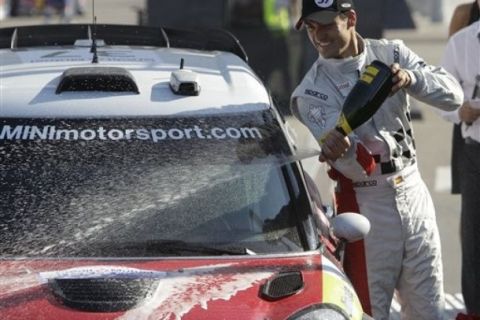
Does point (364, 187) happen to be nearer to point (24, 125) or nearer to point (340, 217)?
point (340, 217)

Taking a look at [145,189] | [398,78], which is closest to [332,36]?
[398,78]

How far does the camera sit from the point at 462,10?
6.63m

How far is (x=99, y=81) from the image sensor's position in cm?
445

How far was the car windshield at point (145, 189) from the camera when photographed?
158 inches

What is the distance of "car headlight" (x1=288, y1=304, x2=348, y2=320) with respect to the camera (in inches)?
143

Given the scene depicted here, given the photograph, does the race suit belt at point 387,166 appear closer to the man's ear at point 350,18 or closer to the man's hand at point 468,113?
the man's ear at point 350,18

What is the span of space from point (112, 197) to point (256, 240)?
51cm

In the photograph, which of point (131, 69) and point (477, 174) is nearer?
point (131, 69)

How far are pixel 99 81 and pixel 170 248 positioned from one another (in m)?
0.79

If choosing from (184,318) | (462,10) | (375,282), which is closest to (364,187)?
(375,282)

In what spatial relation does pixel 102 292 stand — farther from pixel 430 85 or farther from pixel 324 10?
pixel 430 85

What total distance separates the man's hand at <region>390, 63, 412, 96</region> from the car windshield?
0.50m

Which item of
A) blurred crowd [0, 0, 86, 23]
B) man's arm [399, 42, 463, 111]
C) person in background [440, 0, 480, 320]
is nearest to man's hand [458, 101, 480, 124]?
person in background [440, 0, 480, 320]

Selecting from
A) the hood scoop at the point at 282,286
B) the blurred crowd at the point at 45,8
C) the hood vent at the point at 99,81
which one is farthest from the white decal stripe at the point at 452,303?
the blurred crowd at the point at 45,8
